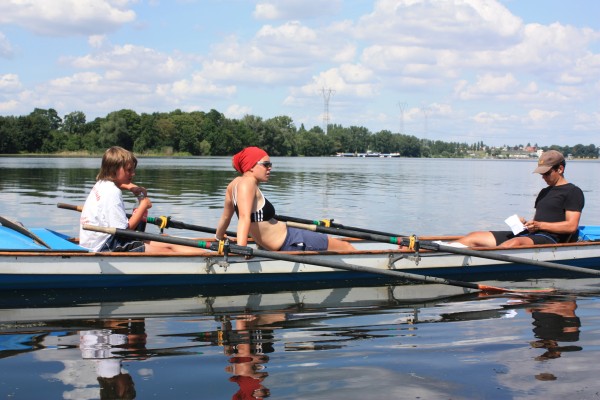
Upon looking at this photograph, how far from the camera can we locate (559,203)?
10.8 meters

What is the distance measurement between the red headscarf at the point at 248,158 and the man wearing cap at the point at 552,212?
4.66 m

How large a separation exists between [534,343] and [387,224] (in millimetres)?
13701

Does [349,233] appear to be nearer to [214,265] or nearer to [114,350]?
[214,265]

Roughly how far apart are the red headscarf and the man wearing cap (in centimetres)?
466

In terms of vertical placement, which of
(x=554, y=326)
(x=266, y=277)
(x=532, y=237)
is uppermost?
(x=532, y=237)

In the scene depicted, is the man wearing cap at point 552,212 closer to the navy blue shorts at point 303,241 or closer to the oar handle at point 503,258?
the oar handle at point 503,258

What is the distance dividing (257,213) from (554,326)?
3.80 meters

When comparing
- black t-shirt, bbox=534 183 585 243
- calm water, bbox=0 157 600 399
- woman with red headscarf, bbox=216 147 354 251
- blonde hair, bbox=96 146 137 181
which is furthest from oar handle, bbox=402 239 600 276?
blonde hair, bbox=96 146 137 181

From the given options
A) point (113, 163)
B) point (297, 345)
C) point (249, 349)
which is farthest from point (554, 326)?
point (113, 163)

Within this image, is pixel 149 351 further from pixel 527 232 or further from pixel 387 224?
pixel 387 224

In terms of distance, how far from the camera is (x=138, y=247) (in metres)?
9.22

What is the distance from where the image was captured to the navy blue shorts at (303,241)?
31.2 ft

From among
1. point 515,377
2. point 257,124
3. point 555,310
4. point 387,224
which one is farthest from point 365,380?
point 257,124

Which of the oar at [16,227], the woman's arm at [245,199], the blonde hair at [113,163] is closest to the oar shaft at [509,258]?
the woman's arm at [245,199]
